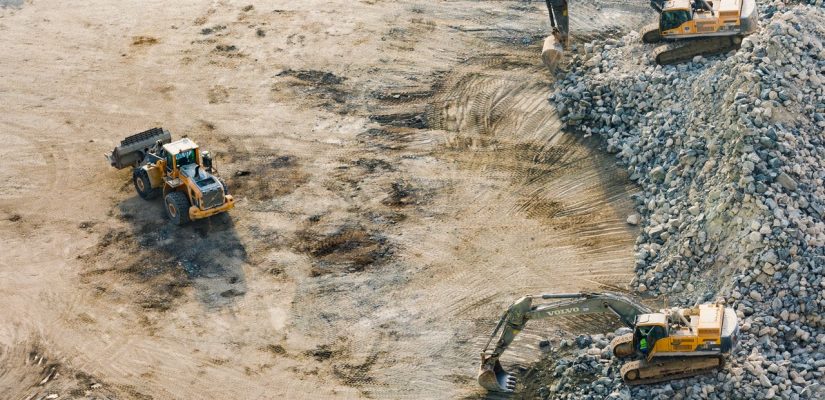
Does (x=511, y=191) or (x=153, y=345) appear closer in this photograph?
(x=153, y=345)

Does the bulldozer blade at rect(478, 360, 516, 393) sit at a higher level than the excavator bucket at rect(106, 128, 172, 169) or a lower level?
lower

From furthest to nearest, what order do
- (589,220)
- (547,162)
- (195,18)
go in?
1. (195,18)
2. (547,162)
3. (589,220)

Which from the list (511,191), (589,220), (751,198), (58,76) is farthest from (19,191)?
(751,198)

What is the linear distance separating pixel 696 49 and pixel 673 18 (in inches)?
35.9

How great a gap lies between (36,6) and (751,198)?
75.2ft

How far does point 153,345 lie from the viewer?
22.5 m

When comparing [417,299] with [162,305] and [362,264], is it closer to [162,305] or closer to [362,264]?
[362,264]

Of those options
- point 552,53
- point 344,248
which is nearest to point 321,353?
point 344,248

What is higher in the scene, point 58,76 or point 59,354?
point 58,76

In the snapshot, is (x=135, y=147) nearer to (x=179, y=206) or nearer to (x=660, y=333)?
(x=179, y=206)

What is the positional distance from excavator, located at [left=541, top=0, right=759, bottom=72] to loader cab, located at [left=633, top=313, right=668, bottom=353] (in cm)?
963

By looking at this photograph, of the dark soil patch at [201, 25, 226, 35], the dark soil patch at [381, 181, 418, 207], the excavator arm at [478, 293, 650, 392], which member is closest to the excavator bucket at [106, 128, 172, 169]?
the dark soil patch at [381, 181, 418, 207]

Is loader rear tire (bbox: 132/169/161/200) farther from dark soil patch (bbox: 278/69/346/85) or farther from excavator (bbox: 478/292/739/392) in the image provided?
excavator (bbox: 478/292/739/392)

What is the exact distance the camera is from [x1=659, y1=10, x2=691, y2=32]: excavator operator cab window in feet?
87.8
